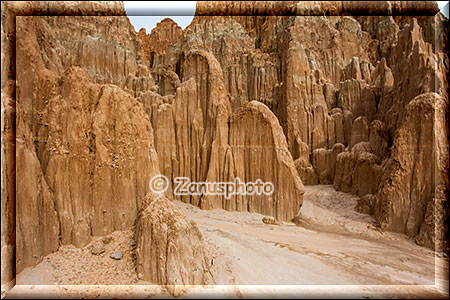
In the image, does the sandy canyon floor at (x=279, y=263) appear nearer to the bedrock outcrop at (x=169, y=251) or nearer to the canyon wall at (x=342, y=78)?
the bedrock outcrop at (x=169, y=251)

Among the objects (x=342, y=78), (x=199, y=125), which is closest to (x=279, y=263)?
(x=199, y=125)

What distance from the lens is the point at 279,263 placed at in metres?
6.01

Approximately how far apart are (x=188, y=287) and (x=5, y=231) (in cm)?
346

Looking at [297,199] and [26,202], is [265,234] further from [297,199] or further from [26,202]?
[26,202]

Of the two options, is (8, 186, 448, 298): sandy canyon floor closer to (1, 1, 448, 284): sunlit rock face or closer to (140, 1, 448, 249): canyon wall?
(1, 1, 448, 284): sunlit rock face

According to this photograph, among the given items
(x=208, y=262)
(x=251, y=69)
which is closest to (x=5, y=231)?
(x=208, y=262)

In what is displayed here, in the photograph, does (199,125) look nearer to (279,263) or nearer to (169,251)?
(279,263)

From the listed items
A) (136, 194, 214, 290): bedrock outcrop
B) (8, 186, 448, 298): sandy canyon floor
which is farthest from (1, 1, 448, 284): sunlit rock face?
(8, 186, 448, 298): sandy canyon floor

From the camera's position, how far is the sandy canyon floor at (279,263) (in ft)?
15.1

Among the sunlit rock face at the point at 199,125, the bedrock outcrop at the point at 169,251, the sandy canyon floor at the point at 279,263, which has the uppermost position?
the sunlit rock face at the point at 199,125

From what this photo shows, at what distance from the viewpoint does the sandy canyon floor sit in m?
4.60

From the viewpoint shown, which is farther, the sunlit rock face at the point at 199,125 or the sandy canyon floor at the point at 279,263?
the sunlit rock face at the point at 199,125

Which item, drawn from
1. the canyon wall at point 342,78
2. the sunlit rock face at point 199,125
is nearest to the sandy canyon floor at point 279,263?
the sunlit rock face at point 199,125

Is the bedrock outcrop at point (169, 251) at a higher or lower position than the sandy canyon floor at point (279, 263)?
higher
